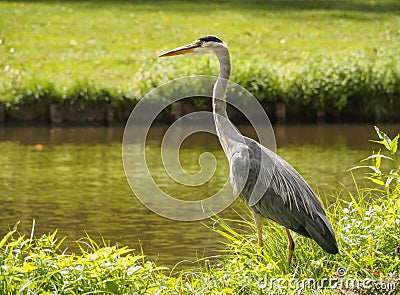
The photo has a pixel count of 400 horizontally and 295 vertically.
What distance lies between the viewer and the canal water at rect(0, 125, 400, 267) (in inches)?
348

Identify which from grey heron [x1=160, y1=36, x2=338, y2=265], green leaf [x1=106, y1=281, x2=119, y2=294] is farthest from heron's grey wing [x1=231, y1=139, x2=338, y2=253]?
green leaf [x1=106, y1=281, x2=119, y2=294]

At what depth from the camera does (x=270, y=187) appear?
21.5ft

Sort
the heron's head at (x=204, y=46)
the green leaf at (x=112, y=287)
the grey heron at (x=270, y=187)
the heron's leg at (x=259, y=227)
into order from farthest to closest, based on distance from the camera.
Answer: the heron's head at (x=204, y=46) → the heron's leg at (x=259, y=227) → the grey heron at (x=270, y=187) → the green leaf at (x=112, y=287)

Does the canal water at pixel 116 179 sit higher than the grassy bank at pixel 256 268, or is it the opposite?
the grassy bank at pixel 256 268

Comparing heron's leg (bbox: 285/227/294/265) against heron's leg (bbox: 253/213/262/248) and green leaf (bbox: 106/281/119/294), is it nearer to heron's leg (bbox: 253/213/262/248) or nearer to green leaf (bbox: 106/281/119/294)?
heron's leg (bbox: 253/213/262/248)

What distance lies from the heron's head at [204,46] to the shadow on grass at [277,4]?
1668 centimetres

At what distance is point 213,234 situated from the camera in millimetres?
8883

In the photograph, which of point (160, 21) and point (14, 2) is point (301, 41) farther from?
point (14, 2)

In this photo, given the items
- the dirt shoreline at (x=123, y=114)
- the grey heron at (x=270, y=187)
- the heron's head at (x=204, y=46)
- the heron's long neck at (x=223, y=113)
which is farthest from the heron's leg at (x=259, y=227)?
the dirt shoreline at (x=123, y=114)

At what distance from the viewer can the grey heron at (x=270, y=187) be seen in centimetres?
630

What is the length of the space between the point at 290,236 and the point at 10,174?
5907 mm

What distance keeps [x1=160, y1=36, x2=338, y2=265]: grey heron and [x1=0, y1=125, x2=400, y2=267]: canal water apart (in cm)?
82

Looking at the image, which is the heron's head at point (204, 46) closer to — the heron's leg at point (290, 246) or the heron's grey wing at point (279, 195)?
the heron's grey wing at point (279, 195)

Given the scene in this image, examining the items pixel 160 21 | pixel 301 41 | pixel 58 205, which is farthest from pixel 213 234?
pixel 160 21
